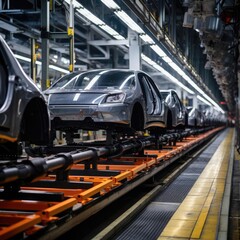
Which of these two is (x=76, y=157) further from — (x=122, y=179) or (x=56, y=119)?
(x=56, y=119)

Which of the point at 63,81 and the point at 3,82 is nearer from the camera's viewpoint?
the point at 3,82

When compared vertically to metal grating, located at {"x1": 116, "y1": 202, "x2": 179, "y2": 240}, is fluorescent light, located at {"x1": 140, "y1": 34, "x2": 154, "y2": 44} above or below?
above

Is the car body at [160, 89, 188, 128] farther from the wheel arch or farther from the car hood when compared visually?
the wheel arch

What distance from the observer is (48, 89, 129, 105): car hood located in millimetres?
6309

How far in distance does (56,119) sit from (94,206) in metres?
2.35

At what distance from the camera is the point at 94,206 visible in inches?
171

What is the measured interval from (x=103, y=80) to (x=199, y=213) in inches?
119

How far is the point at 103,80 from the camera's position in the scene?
285 inches

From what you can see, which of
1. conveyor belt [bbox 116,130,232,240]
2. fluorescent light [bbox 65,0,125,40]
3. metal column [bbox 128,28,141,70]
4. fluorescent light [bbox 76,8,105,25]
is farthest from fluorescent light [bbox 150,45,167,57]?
conveyor belt [bbox 116,130,232,240]

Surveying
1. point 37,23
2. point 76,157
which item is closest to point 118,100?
point 76,157

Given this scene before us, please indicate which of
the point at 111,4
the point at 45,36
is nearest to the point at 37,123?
the point at 45,36

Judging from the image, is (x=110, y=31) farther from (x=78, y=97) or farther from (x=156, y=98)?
(x=78, y=97)

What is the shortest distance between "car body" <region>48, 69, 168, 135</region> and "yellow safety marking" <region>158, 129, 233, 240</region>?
1.49m

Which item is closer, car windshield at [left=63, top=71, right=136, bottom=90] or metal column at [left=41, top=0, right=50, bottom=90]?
car windshield at [left=63, top=71, right=136, bottom=90]
